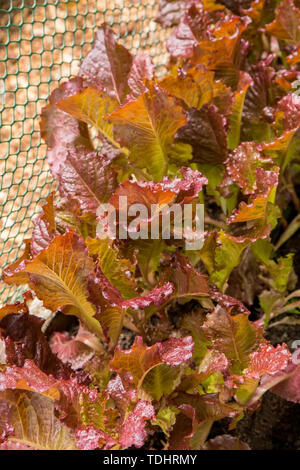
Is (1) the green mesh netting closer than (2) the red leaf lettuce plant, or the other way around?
(2) the red leaf lettuce plant

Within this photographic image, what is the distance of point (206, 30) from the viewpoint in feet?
4.28

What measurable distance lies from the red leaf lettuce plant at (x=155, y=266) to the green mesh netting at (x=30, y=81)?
0.32 meters

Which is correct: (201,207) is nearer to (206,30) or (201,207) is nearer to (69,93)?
(69,93)

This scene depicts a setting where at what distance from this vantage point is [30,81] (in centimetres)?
212

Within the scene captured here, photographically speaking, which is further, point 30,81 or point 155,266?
point 30,81

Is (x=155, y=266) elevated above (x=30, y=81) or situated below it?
below

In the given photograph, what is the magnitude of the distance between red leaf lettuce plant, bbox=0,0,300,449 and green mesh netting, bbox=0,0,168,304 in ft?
1.06

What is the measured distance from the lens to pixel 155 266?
1.10m

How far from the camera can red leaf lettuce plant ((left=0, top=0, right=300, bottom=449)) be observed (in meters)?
0.85

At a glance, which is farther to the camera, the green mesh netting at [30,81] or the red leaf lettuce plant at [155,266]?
the green mesh netting at [30,81]

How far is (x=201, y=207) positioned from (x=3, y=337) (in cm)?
45

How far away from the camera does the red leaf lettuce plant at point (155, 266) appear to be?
852 mm

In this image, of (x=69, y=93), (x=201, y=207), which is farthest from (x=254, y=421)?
(x=69, y=93)

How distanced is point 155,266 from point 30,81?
1.33 m
